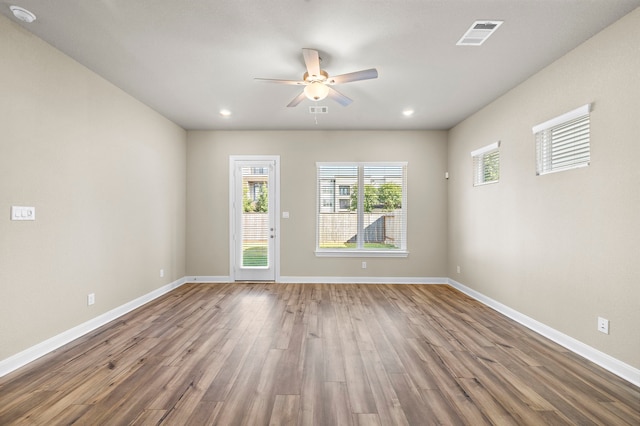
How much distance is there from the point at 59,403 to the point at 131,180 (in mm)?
2795

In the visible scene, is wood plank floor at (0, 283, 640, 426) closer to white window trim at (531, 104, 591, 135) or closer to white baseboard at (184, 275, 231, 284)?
white baseboard at (184, 275, 231, 284)

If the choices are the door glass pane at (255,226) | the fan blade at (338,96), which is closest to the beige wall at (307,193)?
the door glass pane at (255,226)

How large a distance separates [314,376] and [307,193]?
371 cm

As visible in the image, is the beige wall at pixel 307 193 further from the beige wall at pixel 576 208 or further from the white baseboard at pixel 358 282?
the beige wall at pixel 576 208

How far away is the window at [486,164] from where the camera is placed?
13.7 feet

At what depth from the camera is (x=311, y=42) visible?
2.75 meters

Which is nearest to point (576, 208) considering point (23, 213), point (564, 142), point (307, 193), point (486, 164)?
point (564, 142)

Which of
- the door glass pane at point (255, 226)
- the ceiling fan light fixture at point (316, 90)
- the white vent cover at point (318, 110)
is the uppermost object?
the white vent cover at point (318, 110)

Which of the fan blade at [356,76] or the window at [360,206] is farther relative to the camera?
the window at [360,206]

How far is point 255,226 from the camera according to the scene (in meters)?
5.65

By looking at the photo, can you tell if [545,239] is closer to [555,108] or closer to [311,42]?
[555,108]

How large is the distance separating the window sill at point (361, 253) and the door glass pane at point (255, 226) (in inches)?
41.6

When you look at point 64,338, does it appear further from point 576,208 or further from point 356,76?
point 576,208

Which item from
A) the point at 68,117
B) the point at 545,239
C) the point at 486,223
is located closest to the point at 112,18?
the point at 68,117
